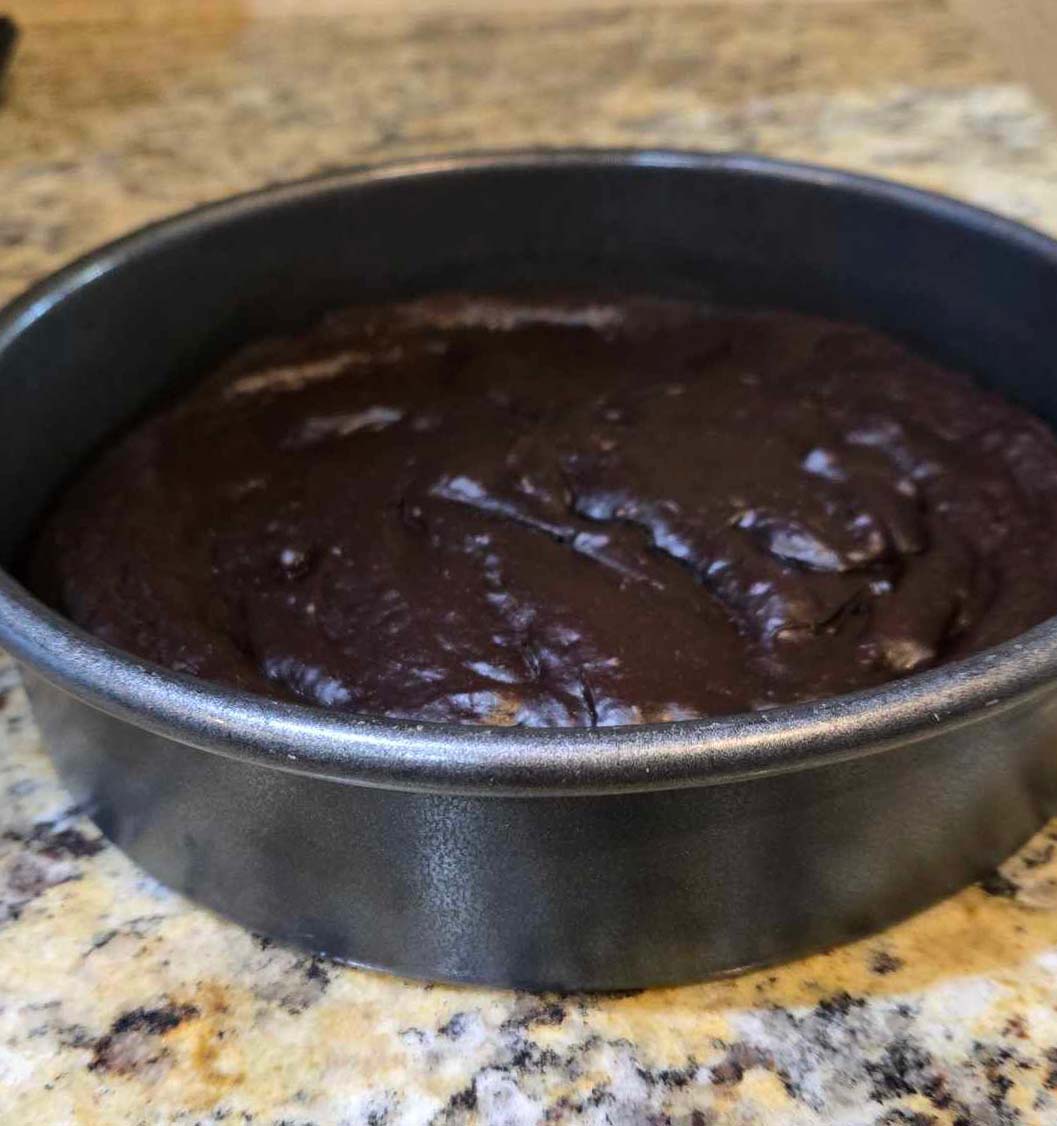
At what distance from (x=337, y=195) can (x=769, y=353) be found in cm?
46

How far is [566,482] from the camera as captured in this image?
1185mm

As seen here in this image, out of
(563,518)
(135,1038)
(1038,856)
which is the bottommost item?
(135,1038)

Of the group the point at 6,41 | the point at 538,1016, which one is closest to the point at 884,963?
the point at 538,1016

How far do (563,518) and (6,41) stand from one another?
1.32 m

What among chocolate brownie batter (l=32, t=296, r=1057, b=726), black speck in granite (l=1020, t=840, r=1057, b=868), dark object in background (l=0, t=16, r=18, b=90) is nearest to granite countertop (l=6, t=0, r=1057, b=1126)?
black speck in granite (l=1020, t=840, r=1057, b=868)

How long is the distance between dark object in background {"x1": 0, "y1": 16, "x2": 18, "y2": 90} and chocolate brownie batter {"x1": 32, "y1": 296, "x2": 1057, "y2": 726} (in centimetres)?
88

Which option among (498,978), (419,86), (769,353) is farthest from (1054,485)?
(419,86)

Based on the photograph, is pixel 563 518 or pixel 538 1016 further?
pixel 563 518

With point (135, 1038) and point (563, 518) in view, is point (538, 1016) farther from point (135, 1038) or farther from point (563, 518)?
point (563, 518)

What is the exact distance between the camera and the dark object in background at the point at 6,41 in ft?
6.31

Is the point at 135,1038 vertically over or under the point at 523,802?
under

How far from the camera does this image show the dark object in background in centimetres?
192

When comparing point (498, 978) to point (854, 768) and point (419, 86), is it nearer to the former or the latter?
point (854, 768)

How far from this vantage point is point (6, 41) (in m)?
1.94
